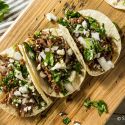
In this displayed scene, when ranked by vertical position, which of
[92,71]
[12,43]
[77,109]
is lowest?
[77,109]

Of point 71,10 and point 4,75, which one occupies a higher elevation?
point 71,10

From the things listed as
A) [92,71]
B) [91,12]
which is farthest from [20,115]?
[91,12]

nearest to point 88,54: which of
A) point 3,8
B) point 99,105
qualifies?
point 99,105

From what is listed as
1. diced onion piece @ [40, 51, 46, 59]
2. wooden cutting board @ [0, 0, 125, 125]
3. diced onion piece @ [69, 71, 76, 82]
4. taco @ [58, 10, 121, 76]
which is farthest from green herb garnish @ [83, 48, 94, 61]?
diced onion piece @ [40, 51, 46, 59]

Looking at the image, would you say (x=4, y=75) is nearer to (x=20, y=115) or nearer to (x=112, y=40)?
(x=20, y=115)

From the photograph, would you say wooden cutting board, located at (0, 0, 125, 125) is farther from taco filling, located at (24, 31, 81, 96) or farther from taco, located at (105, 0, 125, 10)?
taco filling, located at (24, 31, 81, 96)

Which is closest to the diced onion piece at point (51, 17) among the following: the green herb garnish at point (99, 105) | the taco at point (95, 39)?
the taco at point (95, 39)

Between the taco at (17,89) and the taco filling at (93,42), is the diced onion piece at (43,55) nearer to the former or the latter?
the taco at (17,89)
